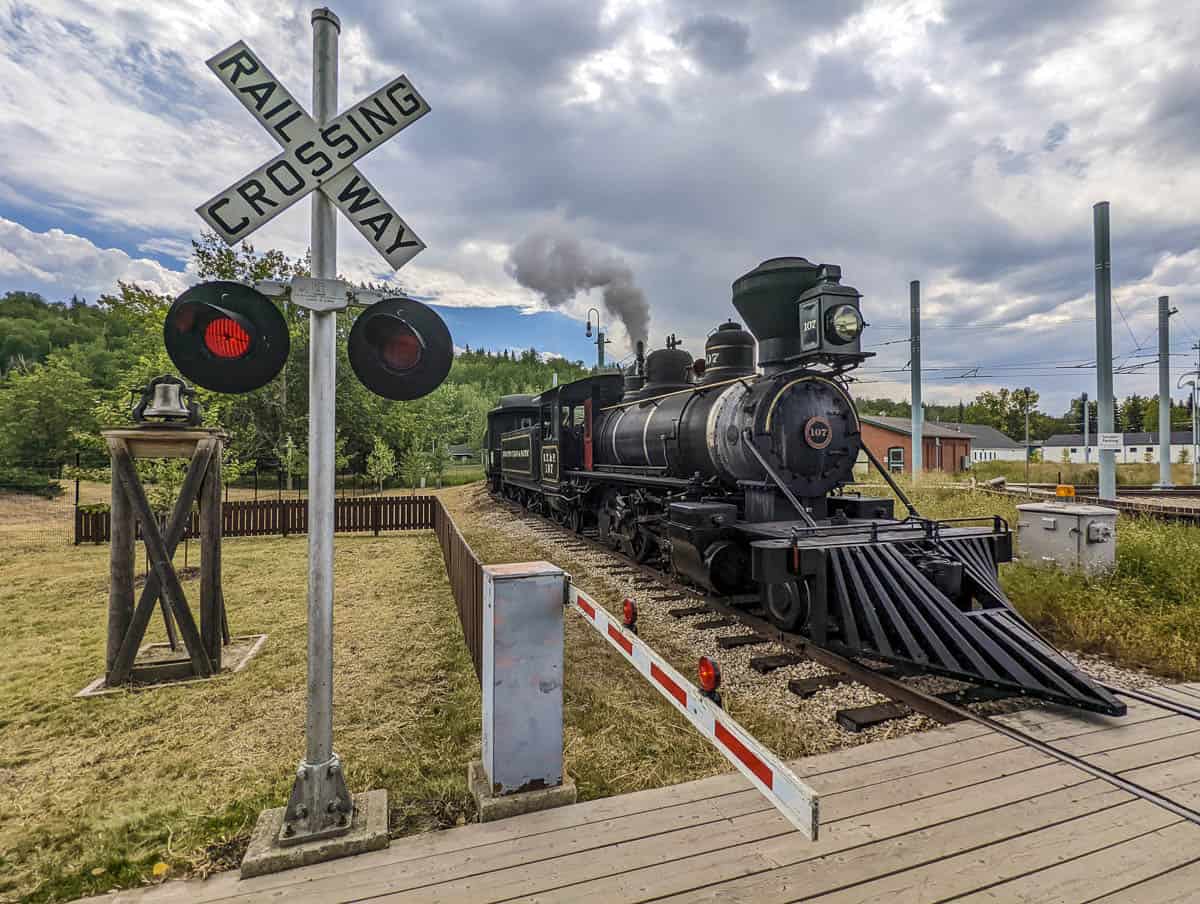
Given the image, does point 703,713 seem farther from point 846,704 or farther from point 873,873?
point 846,704

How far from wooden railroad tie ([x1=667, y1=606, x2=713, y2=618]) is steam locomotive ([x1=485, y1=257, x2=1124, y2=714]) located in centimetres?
32

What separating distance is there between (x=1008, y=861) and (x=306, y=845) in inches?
122

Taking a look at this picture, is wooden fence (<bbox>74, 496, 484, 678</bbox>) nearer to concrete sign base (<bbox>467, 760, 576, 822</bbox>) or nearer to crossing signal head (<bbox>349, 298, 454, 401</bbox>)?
concrete sign base (<bbox>467, 760, 576, 822</bbox>)

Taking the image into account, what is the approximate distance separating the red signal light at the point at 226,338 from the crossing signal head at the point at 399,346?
462 millimetres

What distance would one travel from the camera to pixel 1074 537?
23.5 ft

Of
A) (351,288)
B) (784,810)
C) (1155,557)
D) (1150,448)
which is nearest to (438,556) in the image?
(351,288)

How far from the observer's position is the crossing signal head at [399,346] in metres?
2.76

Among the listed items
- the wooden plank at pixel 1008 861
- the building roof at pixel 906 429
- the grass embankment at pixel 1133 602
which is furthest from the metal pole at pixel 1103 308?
the building roof at pixel 906 429

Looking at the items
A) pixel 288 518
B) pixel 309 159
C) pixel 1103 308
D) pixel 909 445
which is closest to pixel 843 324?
pixel 309 159

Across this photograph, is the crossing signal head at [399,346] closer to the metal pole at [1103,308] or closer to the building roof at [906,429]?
the metal pole at [1103,308]

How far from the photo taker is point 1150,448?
57750 mm

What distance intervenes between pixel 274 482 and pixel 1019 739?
4092cm

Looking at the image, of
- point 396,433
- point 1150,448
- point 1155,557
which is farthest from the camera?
point 1150,448

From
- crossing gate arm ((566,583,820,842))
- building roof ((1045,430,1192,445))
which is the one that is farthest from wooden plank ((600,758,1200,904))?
building roof ((1045,430,1192,445))
